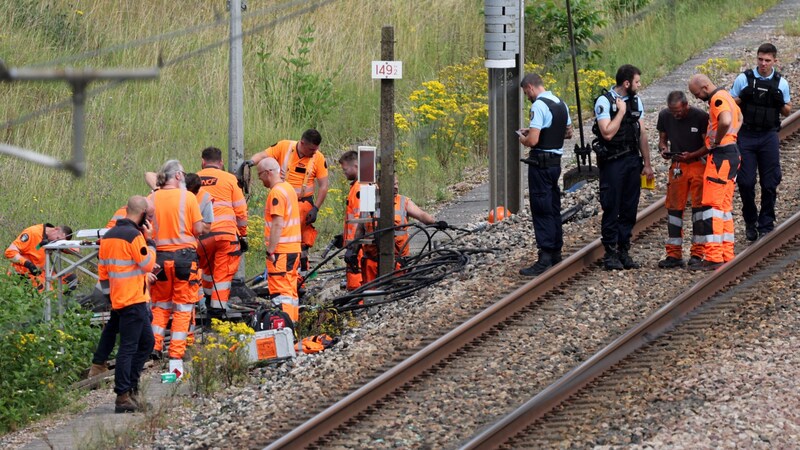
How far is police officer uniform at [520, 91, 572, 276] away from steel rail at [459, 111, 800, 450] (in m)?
1.55

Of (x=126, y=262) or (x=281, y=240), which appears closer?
(x=126, y=262)

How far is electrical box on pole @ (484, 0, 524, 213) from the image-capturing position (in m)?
15.3

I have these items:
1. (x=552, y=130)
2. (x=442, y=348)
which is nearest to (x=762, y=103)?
(x=552, y=130)

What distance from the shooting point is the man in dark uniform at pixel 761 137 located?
1323 cm

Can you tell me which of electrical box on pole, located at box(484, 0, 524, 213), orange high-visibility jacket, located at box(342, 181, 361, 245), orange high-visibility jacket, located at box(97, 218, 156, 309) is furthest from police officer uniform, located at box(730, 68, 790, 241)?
orange high-visibility jacket, located at box(97, 218, 156, 309)

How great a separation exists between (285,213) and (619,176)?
9.86 feet

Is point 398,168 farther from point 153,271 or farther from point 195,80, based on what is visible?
point 153,271

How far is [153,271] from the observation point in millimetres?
12266

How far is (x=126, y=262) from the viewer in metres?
11.1

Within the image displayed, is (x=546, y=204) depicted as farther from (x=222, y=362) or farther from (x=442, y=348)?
(x=222, y=362)

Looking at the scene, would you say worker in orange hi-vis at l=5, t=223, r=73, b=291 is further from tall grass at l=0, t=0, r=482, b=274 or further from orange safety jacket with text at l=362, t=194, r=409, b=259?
orange safety jacket with text at l=362, t=194, r=409, b=259

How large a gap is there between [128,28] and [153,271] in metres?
12.5

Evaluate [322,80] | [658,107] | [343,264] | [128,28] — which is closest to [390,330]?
[343,264]

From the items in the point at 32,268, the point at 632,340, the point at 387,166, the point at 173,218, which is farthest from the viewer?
the point at 32,268
